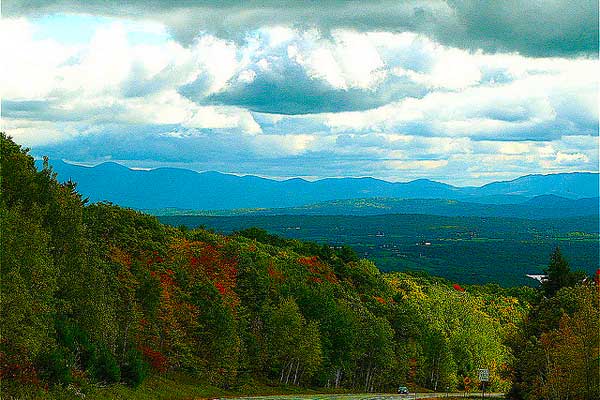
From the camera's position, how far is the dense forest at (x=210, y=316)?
39.9 m

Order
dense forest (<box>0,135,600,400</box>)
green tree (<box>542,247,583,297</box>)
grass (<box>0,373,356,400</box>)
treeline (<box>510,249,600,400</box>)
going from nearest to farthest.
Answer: grass (<box>0,373,356,400</box>), dense forest (<box>0,135,600,400</box>), treeline (<box>510,249,600,400</box>), green tree (<box>542,247,583,297</box>)

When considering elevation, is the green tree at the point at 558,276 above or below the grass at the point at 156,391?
above

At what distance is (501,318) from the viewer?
179m

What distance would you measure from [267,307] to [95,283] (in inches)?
1617

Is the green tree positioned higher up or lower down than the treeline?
higher up

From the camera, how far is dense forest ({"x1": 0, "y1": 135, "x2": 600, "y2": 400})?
39875 millimetres

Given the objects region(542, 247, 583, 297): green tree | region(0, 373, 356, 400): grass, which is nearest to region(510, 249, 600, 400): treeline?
region(542, 247, 583, 297): green tree

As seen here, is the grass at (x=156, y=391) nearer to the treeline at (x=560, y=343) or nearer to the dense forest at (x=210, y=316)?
the dense forest at (x=210, y=316)

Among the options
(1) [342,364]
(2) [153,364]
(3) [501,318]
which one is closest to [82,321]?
(2) [153,364]

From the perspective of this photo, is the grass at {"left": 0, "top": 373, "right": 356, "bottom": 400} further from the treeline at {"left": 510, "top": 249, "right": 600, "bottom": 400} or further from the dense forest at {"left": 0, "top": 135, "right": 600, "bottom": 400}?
the treeline at {"left": 510, "top": 249, "right": 600, "bottom": 400}

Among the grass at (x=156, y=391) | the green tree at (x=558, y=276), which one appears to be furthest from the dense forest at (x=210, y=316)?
the grass at (x=156, y=391)

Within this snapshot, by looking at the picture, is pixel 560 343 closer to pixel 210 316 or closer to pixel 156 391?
pixel 156 391

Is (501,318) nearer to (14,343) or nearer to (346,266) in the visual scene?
(346,266)

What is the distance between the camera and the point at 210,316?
71.6 meters
